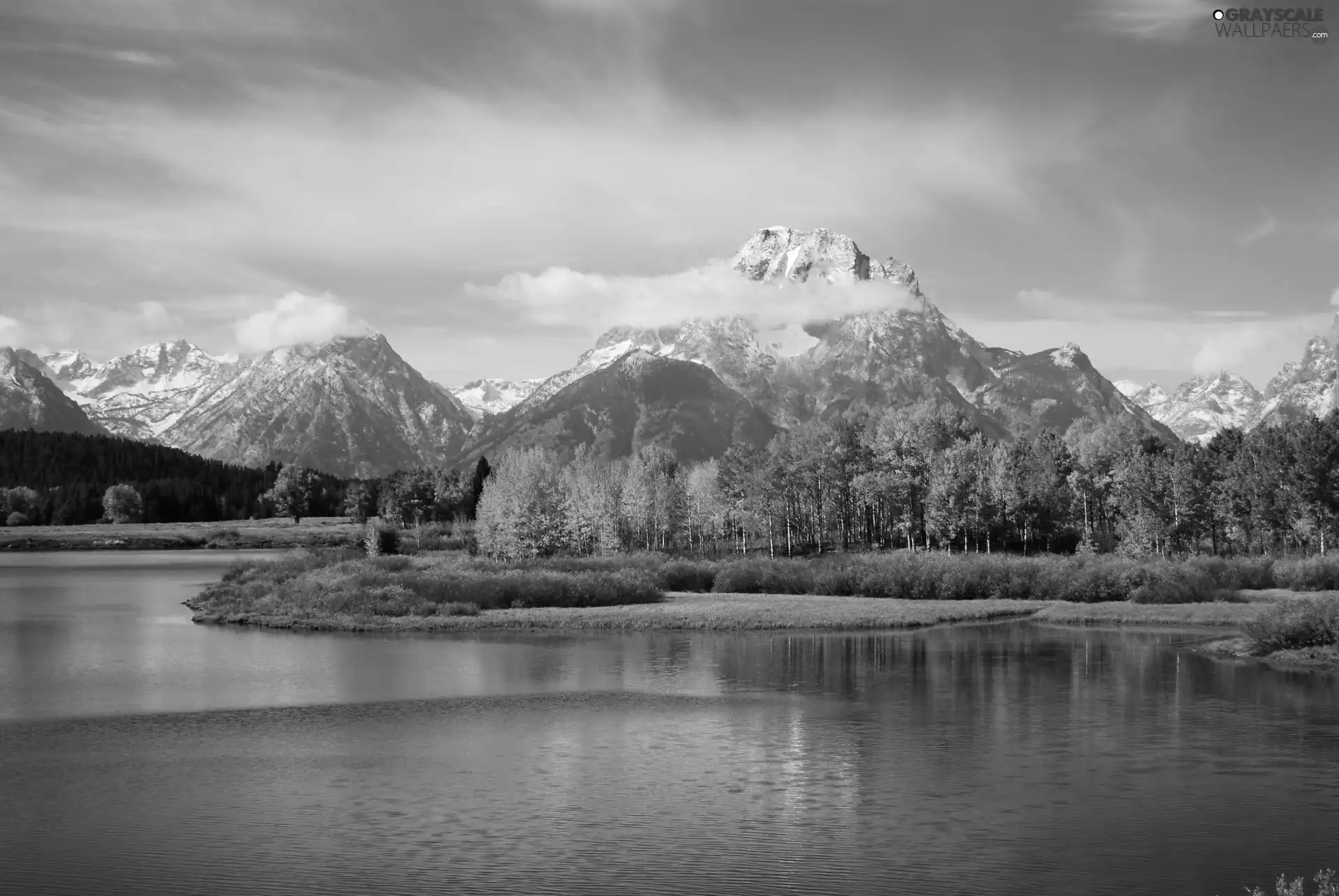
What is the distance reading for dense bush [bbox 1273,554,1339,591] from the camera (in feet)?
300

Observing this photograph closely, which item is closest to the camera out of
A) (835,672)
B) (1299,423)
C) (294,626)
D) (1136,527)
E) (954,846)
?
(954,846)

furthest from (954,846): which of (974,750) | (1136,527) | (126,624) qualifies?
(1136,527)

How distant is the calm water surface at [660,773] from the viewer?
27.5 meters

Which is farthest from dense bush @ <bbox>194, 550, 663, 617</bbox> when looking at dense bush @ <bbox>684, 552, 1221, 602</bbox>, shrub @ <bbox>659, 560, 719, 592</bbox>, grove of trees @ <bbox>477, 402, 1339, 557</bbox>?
grove of trees @ <bbox>477, 402, 1339, 557</bbox>

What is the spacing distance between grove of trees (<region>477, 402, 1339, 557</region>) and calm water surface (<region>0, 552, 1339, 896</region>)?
2516 inches

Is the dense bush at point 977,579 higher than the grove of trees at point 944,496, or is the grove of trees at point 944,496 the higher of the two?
the grove of trees at point 944,496

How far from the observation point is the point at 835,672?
59.6 meters

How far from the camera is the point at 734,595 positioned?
333ft

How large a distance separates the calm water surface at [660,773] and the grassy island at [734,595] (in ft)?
53.8

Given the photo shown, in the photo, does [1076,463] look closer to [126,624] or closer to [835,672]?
[835,672]

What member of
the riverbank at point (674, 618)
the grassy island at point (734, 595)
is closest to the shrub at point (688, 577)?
the grassy island at point (734, 595)

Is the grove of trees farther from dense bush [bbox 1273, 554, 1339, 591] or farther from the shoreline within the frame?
the shoreline

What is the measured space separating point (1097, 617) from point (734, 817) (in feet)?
194

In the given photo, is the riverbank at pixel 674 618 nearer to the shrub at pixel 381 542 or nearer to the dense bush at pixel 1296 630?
the dense bush at pixel 1296 630
